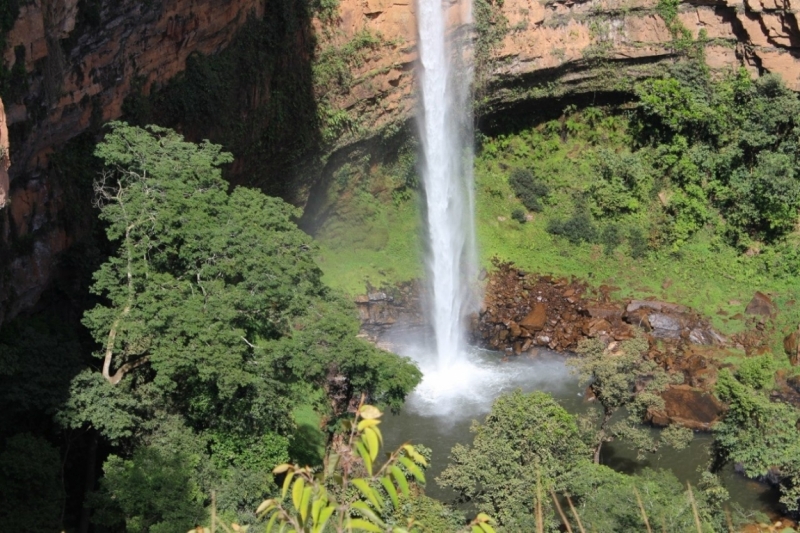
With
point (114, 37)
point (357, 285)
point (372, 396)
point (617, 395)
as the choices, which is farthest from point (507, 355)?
point (114, 37)

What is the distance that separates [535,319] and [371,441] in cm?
2317

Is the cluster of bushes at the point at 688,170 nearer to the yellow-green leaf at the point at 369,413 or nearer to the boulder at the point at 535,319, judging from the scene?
the boulder at the point at 535,319

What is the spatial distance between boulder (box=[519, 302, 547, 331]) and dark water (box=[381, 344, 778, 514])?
37.5 inches

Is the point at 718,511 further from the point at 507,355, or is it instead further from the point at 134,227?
the point at 134,227

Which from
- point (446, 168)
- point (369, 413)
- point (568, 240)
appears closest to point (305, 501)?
point (369, 413)

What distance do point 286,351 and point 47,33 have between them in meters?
7.16

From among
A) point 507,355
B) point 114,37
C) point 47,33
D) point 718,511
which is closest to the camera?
point 47,33

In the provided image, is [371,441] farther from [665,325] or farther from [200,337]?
[665,325]

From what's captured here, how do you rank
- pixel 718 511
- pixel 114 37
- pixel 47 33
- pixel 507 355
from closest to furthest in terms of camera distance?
1. pixel 47 33
2. pixel 718 511
3. pixel 114 37
4. pixel 507 355

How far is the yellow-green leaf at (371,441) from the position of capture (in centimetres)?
596

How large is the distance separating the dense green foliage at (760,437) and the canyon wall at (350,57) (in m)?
13.3

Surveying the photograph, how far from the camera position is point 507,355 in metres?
28.1

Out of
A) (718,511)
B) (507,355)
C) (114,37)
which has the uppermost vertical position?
(114,37)

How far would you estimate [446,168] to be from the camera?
1246 inches
